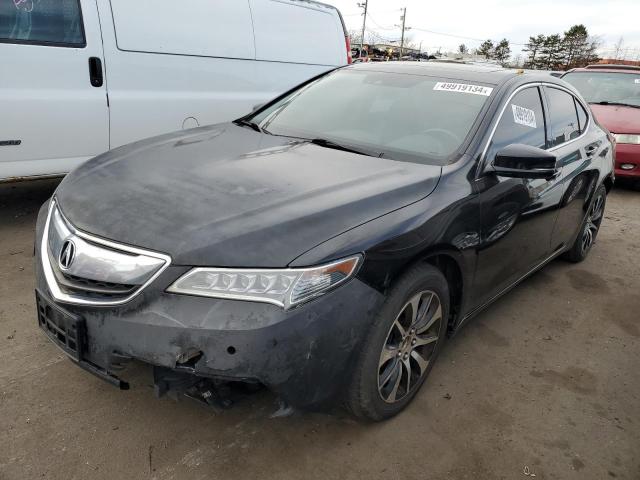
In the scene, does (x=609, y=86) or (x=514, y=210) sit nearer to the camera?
(x=514, y=210)

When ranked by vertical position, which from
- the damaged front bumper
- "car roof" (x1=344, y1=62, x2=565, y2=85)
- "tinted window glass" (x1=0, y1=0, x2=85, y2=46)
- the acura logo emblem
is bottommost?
the damaged front bumper

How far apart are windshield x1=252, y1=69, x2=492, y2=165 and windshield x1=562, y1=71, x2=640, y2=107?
20.2ft

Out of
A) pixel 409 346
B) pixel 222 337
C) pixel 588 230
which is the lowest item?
pixel 588 230

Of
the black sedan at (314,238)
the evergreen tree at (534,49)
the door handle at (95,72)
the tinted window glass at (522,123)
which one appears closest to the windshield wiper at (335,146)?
the black sedan at (314,238)

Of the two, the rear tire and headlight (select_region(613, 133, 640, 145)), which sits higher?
headlight (select_region(613, 133, 640, 145))

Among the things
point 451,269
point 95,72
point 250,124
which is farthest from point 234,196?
point 95,72

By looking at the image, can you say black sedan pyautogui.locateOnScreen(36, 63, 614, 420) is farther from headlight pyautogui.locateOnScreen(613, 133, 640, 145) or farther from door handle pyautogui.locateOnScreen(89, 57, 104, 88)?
headlight pyautogui.locateOnScreen(613, 133, 640, 145)

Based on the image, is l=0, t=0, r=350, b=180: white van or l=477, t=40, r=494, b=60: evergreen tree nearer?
l=0, t=0, r=350, b=180: white van

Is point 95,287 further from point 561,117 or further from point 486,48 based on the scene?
point 486,48

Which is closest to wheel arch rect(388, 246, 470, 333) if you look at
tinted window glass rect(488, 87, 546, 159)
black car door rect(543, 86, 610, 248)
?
tinted window glass rect(488, 87, 546, 159)

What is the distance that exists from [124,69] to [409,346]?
3506mm

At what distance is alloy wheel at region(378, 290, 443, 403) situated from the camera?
219 centimetres

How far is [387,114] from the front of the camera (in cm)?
294

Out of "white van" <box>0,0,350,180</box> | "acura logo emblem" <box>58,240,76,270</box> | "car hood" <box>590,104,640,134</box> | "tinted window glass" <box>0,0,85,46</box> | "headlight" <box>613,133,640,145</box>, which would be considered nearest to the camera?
"acura logo emblem" <box>58,240,76,270</box>
